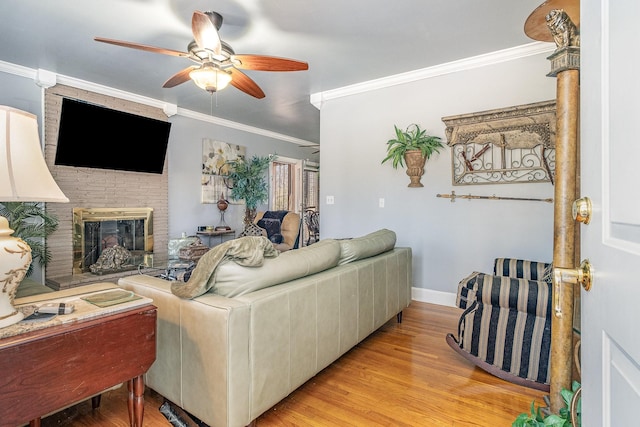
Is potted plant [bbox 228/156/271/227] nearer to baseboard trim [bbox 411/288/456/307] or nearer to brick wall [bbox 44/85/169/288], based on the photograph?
brick wall [bbox 44/85/169/288]

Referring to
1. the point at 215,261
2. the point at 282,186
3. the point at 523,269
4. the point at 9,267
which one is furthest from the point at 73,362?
the point at 282,186

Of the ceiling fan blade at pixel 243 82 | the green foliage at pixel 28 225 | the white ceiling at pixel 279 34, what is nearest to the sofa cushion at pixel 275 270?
the ceiling fan blade at pixel 243 82

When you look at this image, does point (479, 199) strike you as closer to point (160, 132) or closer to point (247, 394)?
point (247, 394)

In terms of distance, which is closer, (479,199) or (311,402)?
(311,402)

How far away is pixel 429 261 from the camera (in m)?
3.65

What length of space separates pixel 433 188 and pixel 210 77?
8.06 feet

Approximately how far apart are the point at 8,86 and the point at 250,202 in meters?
3.39

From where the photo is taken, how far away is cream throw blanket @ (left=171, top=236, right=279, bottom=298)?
4.86 feet

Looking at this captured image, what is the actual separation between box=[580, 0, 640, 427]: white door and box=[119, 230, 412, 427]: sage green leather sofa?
1136 millimetres

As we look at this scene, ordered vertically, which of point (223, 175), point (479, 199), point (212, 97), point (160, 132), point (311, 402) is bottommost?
point (311, 402)

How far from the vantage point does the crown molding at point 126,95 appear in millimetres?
3582

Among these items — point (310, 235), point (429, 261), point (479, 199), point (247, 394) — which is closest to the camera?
point (247, 394)

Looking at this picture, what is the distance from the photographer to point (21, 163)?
1048 millimetres

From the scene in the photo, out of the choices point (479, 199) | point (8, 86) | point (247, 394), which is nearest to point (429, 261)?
point (479, 199)
